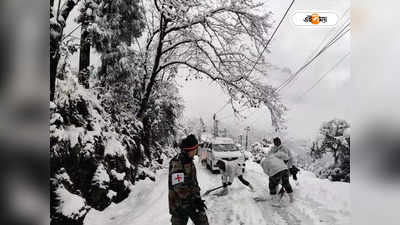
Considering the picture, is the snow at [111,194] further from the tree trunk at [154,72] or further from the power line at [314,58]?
the power line at [314,58]

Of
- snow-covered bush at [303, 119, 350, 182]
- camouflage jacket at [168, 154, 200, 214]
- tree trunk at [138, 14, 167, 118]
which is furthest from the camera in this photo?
tree trunk at [138, 14, 167, 118]

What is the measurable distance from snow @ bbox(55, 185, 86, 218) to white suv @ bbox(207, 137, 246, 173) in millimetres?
996

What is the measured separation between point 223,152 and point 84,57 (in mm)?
1314

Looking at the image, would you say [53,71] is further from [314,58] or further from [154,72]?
[314,58]

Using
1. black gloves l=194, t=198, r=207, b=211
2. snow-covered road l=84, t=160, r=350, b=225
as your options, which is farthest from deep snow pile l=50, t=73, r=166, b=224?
black gloves l=194, t=198, r=207, b=211

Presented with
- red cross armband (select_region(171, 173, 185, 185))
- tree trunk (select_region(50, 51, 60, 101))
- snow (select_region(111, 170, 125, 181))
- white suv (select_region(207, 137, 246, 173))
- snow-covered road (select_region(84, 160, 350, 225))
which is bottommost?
snow-covered road (select_region(84, 160, 350, 225))

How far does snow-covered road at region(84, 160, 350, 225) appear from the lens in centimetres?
186

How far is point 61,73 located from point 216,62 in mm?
1178

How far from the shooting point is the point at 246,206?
1.93 m

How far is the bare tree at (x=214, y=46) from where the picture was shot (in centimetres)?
194

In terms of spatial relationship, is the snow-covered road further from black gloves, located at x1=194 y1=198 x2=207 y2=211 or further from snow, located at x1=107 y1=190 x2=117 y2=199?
black gloves, located at x1=194 y1=198 x2=207 y2=211
